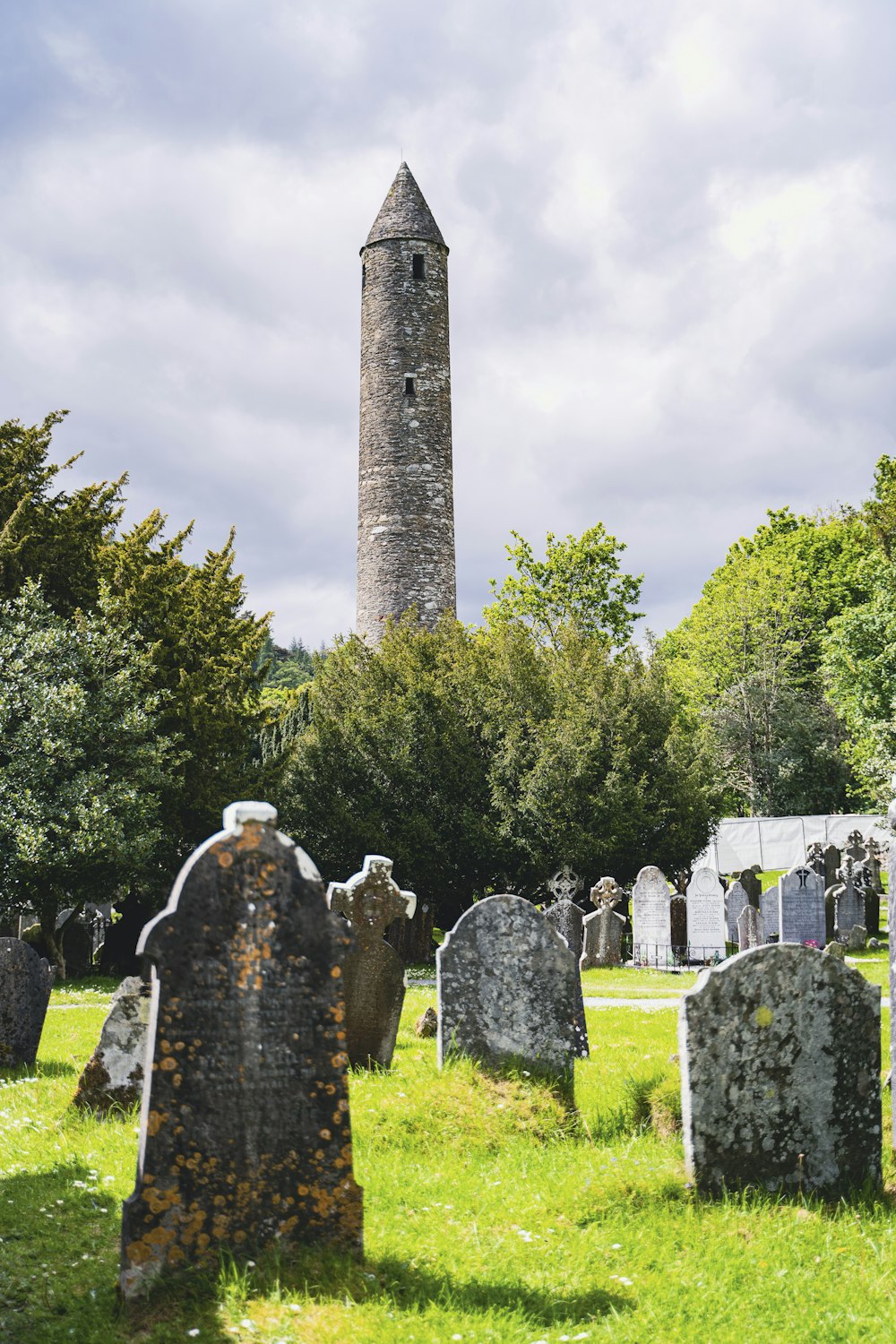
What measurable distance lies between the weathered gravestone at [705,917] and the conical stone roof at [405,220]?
23.1 m

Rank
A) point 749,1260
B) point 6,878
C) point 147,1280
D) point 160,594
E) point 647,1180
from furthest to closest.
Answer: point 160,594, point 6,878, point 647,1180, point 749,1260, point 147,1280

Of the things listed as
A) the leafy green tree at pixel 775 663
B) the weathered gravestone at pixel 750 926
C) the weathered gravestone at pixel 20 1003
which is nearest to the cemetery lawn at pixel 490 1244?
the weathered gravestone at pixel 20 1003

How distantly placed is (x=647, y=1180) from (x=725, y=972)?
1082 mm

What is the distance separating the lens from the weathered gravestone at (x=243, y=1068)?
171 inches

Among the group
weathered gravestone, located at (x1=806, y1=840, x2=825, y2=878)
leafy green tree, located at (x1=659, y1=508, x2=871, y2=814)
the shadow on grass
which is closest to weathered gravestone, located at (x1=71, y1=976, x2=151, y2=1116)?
the shadow on grass

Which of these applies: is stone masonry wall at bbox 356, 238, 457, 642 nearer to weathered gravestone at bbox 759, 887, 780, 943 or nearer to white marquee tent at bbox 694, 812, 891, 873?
white marquee tent at bbox 694, 812, 891, 873

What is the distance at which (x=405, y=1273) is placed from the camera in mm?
4539

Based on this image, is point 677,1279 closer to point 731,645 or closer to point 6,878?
point 6,878

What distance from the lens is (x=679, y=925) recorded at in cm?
2048

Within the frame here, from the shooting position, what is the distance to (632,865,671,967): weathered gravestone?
64.4 feet

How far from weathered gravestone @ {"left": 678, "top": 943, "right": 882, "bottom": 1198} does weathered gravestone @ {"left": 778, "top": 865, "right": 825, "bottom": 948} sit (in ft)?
43.8

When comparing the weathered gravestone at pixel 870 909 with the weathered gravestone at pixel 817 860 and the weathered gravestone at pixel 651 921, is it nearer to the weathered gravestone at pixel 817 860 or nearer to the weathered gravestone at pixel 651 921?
the weathered gravestone at pixel 817 860

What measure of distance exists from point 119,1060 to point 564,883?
16510 millimetres

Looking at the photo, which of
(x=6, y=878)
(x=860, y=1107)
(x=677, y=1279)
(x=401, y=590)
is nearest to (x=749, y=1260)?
(x=677, y=1279)
